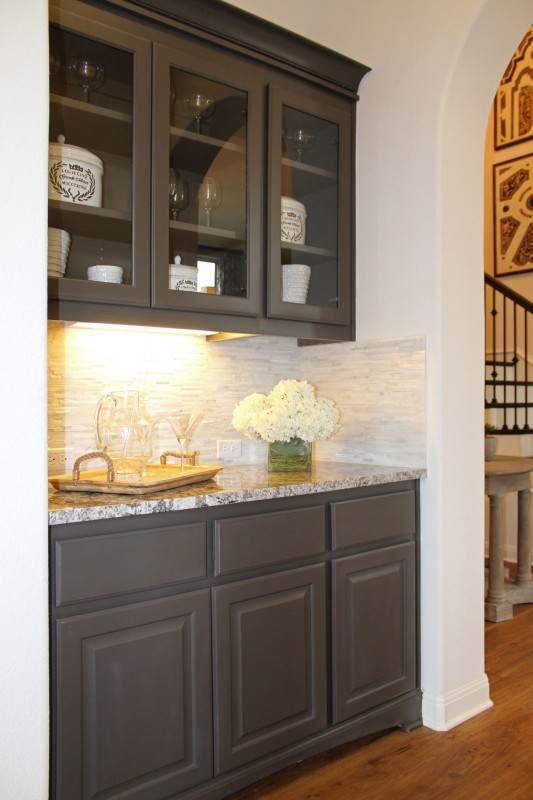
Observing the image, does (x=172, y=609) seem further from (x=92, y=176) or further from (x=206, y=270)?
(x=92, y=176)

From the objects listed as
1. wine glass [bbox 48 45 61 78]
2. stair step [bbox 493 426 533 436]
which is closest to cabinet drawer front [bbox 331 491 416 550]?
wine glass [bbox 48 45 61 78]

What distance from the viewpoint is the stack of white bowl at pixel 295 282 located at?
2318mm

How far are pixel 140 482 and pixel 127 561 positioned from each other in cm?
22

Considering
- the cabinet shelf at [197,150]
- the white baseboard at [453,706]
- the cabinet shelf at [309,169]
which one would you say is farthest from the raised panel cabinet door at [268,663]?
the cabinet shelf at [309,169]

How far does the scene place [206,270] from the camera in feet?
6.88

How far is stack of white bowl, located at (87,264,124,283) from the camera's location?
187 cm

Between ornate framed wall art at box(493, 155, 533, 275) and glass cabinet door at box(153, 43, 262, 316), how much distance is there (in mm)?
3782

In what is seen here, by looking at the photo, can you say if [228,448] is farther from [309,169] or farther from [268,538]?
[309,169]

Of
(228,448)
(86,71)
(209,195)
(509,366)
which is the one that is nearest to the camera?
(86,71)

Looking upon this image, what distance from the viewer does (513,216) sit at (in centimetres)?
535

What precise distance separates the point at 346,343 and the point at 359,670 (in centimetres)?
124

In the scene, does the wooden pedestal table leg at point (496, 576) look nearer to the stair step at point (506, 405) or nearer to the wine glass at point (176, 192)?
the stair step at point (506, 405)

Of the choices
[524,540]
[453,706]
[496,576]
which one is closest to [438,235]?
[453,706]

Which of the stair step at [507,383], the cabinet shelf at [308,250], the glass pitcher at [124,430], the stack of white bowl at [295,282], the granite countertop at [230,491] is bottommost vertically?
the granite countertop at [230,491]
